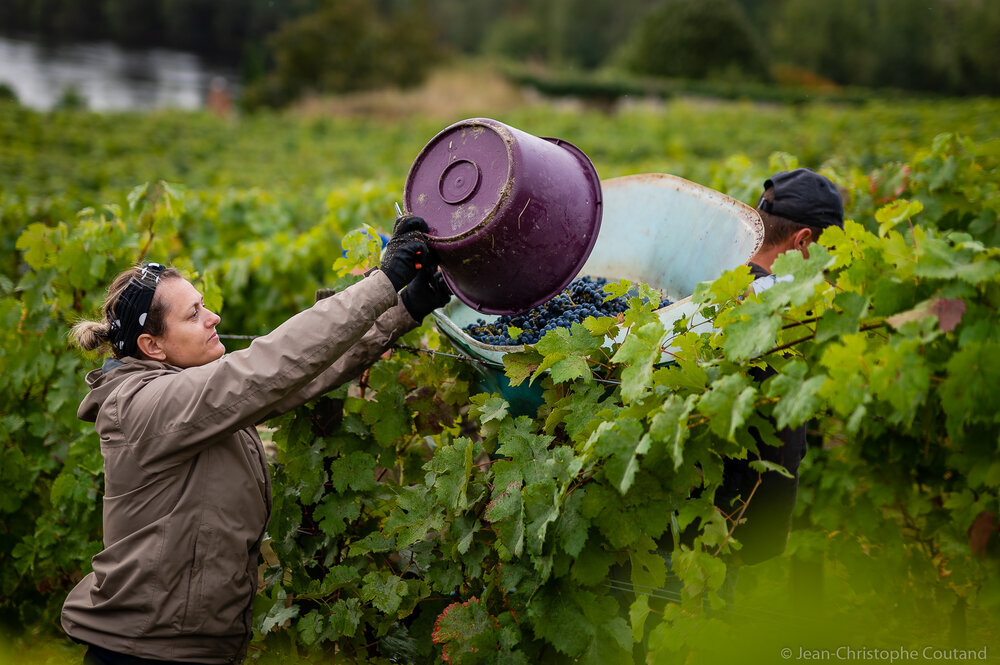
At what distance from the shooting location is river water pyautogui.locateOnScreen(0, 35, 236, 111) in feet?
122

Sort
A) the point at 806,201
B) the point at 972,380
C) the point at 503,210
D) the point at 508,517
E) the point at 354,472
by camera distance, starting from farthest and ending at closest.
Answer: the point at 806,201 → the point at 354,472 → the point at 503,210 → the point at 508,517 → the point at 972,380

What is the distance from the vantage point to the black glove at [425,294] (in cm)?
238

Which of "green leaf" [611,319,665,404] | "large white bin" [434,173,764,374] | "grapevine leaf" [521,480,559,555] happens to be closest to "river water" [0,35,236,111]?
"large white bin" [434,173,764,374]

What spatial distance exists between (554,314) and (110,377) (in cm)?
130

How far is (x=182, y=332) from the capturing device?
2164 mm

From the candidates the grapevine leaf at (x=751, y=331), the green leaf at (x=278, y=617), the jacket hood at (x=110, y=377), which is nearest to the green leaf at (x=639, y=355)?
the grapevine leaf at (x=751, y=331)

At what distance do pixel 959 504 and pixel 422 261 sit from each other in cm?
144

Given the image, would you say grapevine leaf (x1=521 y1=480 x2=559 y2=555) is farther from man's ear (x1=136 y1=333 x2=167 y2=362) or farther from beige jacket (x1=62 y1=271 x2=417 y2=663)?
man's ear (x1=136 y1=333 x2=167 y2=362)

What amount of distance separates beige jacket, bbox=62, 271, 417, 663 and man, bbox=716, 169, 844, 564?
1.18 meters

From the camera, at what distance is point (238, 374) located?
194 cm

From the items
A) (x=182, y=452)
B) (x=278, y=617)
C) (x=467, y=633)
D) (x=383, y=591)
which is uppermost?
A: (x=182, y=452)

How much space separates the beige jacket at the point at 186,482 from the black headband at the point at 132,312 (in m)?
0.06

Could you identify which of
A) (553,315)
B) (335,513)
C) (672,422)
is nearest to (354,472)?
(335,513)

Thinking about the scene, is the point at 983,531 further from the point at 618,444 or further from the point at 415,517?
the point at 415,517
